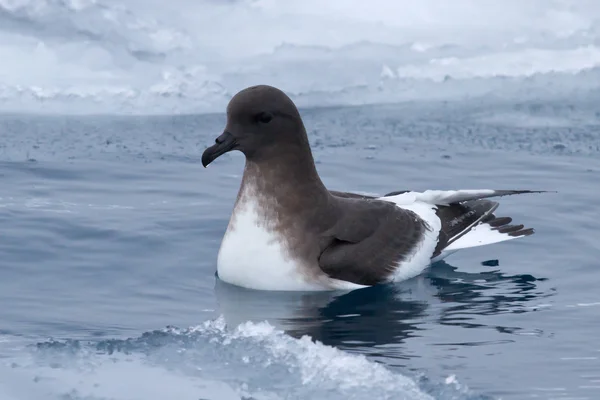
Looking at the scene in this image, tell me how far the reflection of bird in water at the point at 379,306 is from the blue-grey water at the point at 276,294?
0.02 metres

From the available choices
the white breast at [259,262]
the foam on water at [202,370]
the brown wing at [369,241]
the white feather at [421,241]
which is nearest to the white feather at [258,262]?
the white breast at [259,262]

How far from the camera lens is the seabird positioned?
6516 mm

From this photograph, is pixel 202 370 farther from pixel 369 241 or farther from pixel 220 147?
pixel 369 241

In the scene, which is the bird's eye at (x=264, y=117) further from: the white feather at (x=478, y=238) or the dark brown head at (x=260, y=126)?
the white feather at (x=478, y=238)

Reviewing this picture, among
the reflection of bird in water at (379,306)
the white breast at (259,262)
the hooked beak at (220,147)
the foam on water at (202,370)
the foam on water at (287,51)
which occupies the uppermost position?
the foam on water at (287,51)

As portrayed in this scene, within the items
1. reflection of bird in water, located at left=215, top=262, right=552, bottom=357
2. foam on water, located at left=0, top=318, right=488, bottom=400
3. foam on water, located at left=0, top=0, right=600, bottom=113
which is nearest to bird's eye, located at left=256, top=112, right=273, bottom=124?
reflection of bird in water, located at left=215, top=262, right=552, bottom=357

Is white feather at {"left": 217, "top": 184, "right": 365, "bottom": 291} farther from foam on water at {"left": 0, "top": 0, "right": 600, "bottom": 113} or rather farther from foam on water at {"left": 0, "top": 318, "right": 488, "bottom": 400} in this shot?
foam on water at {"left": 0, "top": 0, "right": 600, "bottom": 113}

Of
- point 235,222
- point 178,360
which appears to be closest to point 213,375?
point 178,360

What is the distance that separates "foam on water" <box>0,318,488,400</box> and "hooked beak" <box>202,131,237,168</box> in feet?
3.95

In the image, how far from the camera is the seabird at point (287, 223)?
6.52m

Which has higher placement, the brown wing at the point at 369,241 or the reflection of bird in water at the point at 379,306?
the brown wing at the point at 369,241

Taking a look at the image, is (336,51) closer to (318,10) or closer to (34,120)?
(318,10)

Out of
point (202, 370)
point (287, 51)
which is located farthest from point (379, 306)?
point (287, 51)

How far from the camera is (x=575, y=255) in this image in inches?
295
